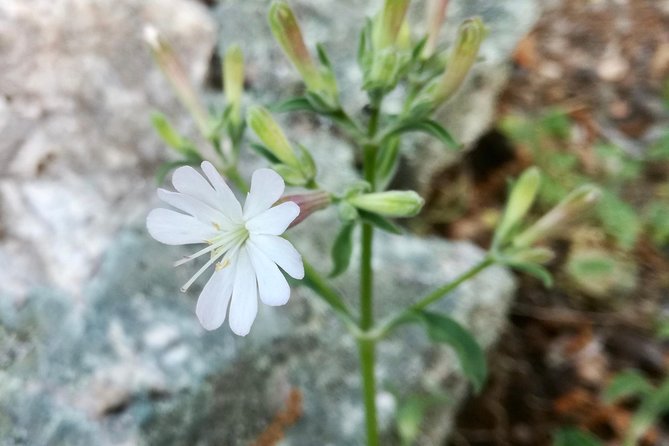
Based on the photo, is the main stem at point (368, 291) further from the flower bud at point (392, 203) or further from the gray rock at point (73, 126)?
the gray rock at point (73, 126)

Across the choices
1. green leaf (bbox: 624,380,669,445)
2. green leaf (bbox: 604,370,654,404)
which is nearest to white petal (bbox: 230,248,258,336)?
green leaf (bbox: 604,370,654,404)

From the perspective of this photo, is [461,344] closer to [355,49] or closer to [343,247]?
[343,247]

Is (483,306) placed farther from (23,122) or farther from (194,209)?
(23,122)

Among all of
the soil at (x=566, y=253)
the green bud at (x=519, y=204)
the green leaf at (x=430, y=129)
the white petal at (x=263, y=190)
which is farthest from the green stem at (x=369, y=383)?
the soil at (x=566, y=253)

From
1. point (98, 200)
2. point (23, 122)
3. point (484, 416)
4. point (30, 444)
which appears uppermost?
point (23, 122)

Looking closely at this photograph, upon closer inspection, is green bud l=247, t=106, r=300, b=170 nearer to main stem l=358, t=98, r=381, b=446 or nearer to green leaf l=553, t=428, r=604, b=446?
main stem l=358, t=98, r=381, b=446

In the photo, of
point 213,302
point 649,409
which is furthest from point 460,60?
point 649,409

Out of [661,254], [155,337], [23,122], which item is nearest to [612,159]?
[661,254]
